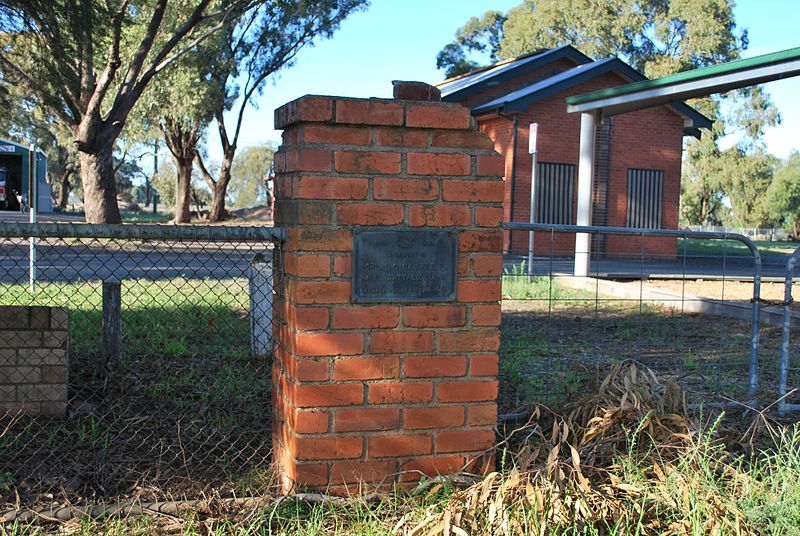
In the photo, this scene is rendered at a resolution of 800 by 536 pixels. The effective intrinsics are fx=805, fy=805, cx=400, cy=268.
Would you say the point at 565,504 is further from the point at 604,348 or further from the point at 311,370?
the point at 604,348

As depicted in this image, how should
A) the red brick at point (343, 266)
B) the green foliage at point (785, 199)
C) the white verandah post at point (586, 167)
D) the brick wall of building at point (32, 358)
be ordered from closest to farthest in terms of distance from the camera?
the red brick at point (343, 266), the brick wall of building at point (32, 358), the white verandah post at point (586, 167), the green foliage at point (785, 199)

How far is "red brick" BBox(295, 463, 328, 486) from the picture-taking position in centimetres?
315

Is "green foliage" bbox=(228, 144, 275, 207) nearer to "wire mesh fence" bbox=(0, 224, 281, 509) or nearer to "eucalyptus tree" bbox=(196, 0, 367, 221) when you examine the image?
"eucalyptus tree" bbox=(196, 0, 367, 221)

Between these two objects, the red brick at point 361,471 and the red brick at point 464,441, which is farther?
the red brick at point 464,441

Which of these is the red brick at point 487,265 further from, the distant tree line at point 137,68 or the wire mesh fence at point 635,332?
the distant tree line at point 137,68

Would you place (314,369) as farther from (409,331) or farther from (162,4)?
(162,4)

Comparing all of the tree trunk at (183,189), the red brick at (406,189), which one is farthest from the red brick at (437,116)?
the tree trunk at (183,189)

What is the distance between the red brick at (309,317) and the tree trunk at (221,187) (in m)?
33.0

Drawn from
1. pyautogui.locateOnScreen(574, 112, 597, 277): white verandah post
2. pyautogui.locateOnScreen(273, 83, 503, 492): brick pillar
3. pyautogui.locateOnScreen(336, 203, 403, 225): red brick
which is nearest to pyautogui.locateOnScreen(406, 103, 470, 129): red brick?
pyautogui.locateOnScreen(273, 83, 503, 492): brick pillar

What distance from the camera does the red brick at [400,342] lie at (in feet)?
10.5

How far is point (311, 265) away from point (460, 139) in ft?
2.59

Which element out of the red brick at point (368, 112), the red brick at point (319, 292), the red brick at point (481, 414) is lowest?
the red brick at point (481, 414)

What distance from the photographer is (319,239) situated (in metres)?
3.11

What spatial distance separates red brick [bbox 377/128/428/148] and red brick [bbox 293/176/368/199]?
0.58 ft
